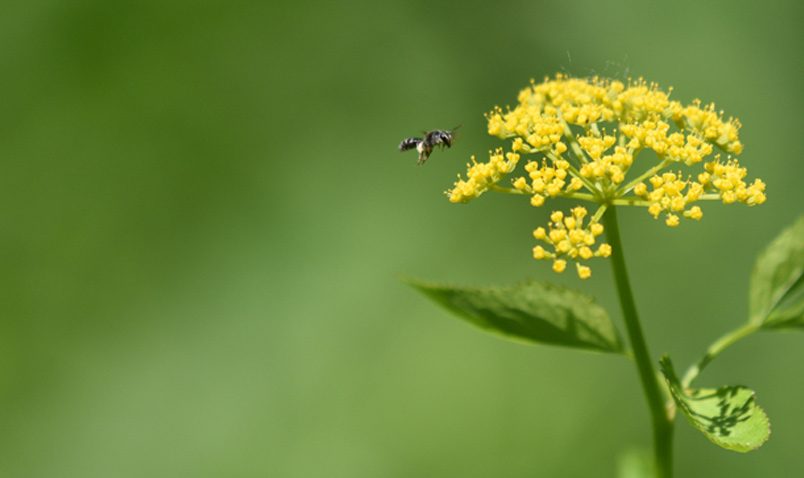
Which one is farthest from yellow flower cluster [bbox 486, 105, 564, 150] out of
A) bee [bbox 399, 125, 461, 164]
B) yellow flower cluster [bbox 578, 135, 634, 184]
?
bee [bbox 399, 125, 461, 164]

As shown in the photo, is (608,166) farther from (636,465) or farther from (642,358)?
(636,465)

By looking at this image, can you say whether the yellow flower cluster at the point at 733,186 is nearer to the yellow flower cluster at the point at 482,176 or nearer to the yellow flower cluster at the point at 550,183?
the yellow flower cluster at the point at 550,183

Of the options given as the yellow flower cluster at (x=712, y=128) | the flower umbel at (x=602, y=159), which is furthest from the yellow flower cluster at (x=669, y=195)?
the yellow flower cluster at (x=712, y=128)

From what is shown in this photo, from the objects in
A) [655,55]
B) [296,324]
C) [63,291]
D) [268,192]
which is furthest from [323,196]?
[655,55]

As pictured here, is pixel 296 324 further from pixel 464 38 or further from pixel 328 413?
pixel 464 38

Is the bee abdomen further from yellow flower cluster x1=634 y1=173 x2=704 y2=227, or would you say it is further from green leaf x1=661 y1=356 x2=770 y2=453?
green leaf x1=661 y1=356 x2=770 y2=453
